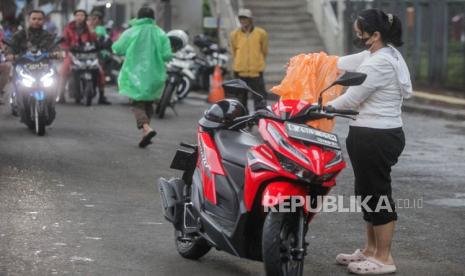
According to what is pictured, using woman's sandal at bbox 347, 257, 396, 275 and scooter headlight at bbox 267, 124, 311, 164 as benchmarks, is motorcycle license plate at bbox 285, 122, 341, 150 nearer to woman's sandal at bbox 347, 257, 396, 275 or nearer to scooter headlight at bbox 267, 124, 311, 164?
scooter headlight at bbox 267, 124, 311, 164

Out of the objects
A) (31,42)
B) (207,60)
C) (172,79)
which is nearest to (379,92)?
(31,42)

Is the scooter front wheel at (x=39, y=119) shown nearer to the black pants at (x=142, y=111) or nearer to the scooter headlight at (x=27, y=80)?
the scooter headlight at (x=27, y=80)

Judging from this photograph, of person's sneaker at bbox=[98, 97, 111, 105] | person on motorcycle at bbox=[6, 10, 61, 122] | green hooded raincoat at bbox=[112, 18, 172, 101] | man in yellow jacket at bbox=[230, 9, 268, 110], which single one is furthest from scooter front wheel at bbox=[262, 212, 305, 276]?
person's sneaker at bbox=[98, 97, 111, 105]

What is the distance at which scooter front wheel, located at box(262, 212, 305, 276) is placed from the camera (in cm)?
658

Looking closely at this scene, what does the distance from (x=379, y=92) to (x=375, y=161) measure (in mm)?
448

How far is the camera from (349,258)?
25.9ft

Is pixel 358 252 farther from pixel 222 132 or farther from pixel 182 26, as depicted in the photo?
pixel 182 26

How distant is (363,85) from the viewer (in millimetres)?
7523

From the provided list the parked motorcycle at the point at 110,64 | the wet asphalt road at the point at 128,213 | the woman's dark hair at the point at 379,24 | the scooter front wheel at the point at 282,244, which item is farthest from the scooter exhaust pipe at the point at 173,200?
the parked motorcycle at the point at 110,64

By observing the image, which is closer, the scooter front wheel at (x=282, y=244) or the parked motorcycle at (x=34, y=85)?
the scooter front wheel at (x=282, y=244)

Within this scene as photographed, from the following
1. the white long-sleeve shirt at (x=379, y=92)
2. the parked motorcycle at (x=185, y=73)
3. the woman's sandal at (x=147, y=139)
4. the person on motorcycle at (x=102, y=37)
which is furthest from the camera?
the person on motorcycle at (x=102, y=37)

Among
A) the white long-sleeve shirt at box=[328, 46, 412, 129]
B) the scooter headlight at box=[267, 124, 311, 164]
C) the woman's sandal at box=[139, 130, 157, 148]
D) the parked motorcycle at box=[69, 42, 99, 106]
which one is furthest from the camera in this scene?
the parked motorcycle at box=[69, 42, 99, 106]

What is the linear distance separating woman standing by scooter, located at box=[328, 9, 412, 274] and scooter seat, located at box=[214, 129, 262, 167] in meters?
0.66

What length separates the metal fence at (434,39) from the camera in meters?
23.1
